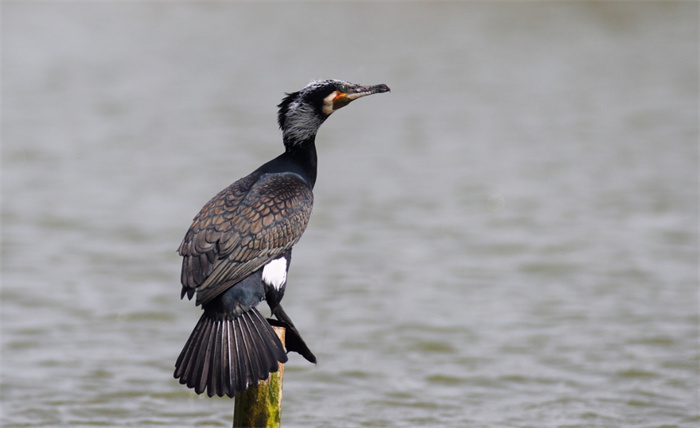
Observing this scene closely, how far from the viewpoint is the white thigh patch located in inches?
166

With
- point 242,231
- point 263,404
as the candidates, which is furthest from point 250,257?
point 263,404

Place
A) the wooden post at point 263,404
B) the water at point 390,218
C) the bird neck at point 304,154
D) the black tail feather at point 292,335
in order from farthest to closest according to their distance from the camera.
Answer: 1. the water at point 390,218
2. the bird neck at point 304,154
3. the black tail feather at point 292,335
4. the wooden post at point 263,404

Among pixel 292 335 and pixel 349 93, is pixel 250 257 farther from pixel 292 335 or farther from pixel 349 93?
pixel 349 93

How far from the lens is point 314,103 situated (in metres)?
4.44

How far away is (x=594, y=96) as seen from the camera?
655 inches

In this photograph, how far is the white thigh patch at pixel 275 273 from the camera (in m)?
Answer: 4.22

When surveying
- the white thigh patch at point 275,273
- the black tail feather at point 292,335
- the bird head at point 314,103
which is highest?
→ the bird head at point 314,103

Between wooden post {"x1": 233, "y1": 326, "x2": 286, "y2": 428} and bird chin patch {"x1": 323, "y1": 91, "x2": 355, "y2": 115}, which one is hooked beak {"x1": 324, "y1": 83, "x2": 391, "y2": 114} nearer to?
bird chin patch {"x1": 323, "y1": 91, "x2": 355, "y2": 115}

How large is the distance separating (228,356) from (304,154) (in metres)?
1.03

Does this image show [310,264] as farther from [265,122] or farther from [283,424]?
[265,122]

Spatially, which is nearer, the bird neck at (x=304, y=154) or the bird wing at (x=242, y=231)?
the bird wing at (x=242, y=231)

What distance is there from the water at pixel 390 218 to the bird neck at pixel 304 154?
227 cm

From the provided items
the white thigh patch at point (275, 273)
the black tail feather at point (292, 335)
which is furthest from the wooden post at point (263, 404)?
the white thigh patch at point (275, 273)

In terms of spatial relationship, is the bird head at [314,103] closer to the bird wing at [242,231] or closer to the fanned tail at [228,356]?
the bird wing at [242,231]
